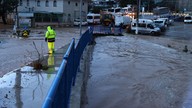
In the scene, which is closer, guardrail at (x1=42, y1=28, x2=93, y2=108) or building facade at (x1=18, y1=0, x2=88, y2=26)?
guardrail at (x1=42, y1=28, x2=93, y2=108)

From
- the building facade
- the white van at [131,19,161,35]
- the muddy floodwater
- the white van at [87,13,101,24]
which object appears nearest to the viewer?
the muddy floodwater

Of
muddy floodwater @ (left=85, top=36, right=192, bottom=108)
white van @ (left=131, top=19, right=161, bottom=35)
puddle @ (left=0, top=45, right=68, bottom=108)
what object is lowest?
muddy floodwater @ (left=85, top=36, right=192, bottom=108)

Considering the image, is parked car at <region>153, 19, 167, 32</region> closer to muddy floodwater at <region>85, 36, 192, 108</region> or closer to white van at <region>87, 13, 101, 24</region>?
white van at <region>87, 13, 101, 24</region>

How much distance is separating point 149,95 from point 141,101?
2.63ft

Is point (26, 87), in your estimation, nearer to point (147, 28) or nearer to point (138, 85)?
point (138, 85)

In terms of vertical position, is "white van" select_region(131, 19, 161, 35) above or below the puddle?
above

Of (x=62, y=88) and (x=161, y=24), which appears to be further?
(x=161, y=24)

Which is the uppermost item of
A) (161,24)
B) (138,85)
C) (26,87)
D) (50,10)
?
(50,10)

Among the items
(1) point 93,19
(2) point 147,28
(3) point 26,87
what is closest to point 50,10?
(1) point 93,19

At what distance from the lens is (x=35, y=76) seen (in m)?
12.6

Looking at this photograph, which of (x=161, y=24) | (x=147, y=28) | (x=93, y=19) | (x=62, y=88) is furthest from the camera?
(x=93, y=19)

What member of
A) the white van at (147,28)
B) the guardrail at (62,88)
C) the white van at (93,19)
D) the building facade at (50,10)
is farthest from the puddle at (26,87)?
the building facade at (50,10)

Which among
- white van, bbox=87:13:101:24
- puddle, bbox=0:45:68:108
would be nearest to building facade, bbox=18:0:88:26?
white van, bbox=87:13:101:24

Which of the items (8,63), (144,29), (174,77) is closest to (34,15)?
(144,29)
